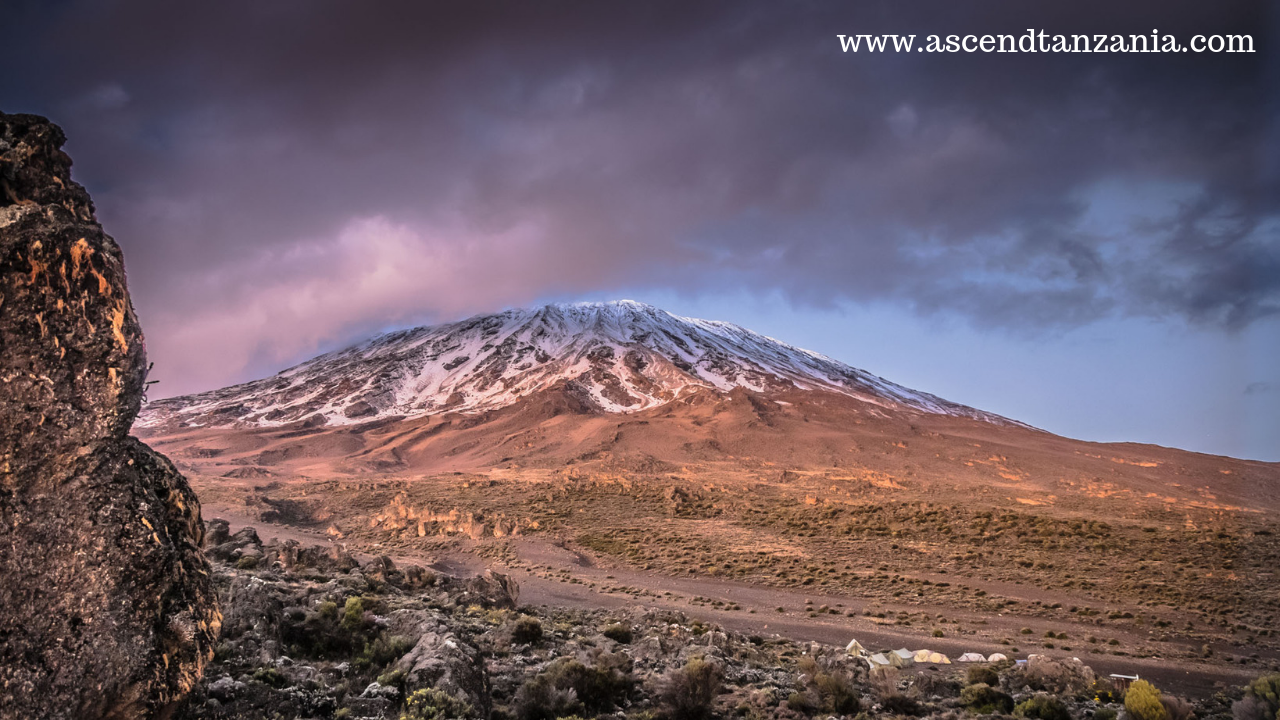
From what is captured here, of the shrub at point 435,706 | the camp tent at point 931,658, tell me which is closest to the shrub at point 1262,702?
the camp tent at point 931,658

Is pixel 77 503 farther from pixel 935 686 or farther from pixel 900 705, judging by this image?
pixel 935 686

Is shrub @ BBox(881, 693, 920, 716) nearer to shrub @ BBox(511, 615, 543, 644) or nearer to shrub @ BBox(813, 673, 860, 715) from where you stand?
shrub @ BBox(813, 673, 860, 715)

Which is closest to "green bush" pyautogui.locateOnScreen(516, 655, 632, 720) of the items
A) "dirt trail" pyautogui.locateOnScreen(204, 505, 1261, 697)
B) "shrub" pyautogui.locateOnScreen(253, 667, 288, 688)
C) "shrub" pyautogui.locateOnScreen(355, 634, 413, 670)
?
"shrub" pyautogui.locateOnScreen(355, 634, 413, 670)

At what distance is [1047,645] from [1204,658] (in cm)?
323

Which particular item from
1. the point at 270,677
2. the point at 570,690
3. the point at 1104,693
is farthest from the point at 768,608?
the point at 270,677

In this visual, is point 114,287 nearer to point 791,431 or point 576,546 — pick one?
point 576,546

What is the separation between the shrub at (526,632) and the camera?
9.53m

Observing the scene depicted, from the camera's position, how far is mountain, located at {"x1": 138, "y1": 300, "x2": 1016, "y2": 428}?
10031cm

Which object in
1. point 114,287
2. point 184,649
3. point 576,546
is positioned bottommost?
point 576,546

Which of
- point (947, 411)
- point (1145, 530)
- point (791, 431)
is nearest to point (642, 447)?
point (791, 431)

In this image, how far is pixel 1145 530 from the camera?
27641 mm

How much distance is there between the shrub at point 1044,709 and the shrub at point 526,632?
7210mm

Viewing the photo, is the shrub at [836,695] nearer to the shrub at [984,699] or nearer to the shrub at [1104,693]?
the shrub at [984,699]

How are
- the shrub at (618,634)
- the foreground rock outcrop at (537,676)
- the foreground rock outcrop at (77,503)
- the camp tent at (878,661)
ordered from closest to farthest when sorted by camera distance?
the foreground rock outcrop at (77,503)
the foreground rock outcrop at (537,676)
the camp tent at (878,661)
the shrub at (618,634)
